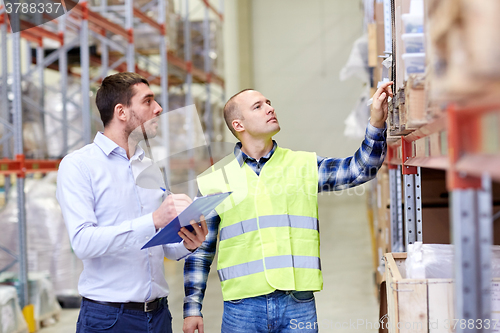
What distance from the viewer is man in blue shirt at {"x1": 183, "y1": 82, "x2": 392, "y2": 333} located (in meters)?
2.15

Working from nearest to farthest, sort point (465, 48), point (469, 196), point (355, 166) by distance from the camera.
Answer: point (465, 48)
point (469, 196)
point (355, 166)

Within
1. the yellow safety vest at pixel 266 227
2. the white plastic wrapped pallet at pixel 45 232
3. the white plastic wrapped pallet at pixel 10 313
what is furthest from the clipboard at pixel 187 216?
the white plastic wrapped pallet at pixel 45 232

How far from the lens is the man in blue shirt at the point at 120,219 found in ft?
6.68

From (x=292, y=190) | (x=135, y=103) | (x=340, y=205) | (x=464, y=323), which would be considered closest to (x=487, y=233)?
(x=464, y=323)

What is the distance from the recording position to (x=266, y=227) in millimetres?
2234

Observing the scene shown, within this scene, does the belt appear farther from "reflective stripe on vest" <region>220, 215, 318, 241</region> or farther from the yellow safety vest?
"reflective stripe on vest" <region>220, 215, 318, 241</region>

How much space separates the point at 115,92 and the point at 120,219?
1.92 ft

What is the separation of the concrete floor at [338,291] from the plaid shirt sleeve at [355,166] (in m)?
2.87

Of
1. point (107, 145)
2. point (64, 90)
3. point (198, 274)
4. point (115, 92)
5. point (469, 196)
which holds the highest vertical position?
point (64, 90)

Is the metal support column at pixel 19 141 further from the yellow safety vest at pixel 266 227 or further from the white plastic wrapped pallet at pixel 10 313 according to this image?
the yellow safety vest at pixel 266 227

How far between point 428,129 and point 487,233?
0.44 m

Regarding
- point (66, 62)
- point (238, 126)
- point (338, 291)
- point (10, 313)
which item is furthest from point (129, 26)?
point (238, 126)

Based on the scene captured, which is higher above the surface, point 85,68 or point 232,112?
point 85,68

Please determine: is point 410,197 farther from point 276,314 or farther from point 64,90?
point 64,90
